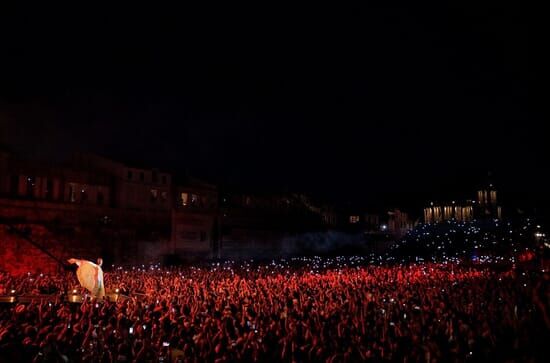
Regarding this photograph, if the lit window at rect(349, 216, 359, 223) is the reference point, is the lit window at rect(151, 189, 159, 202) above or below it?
above

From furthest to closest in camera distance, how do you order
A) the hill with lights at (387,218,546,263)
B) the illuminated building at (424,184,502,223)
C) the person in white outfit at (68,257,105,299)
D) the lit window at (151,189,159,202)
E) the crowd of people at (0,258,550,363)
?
the illuminated building at (424,184,502,223), the hill with lights at (387,218,546,263), the lit window at (151,189,159,202), the person in white outfit at (68,257,105,299), the crowd of people at (0,258,550,363)

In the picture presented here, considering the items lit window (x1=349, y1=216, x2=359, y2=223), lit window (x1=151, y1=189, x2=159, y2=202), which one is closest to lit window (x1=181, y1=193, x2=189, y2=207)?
lit window (x1=151, y1=189, x2=159, y2=202)

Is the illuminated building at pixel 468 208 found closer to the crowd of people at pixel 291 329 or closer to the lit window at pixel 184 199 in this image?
the lit window at pixel 184 199

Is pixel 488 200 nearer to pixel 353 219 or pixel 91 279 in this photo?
pixel 353 219

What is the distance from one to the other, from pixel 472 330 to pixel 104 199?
2948cm

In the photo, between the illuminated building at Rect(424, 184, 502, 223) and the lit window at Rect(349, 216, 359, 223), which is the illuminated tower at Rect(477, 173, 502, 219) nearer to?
the illuminated building at Rect(424, 184, 502, 223)

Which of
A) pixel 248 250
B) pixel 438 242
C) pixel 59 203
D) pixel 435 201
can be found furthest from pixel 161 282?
pixel 435 201

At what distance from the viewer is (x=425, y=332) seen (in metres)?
9.77

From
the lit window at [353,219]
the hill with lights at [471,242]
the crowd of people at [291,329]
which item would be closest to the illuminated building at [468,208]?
the lit window at [353,219]

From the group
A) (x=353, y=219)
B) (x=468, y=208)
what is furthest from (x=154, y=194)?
(x=468, y=208)

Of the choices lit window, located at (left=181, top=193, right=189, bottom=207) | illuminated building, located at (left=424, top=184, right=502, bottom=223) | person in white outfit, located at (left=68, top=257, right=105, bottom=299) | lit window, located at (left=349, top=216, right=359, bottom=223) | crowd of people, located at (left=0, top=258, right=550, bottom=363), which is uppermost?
illuminated building, located at (left=424, top=184, right=502, bottom=223)

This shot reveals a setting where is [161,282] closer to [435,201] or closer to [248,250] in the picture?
[248,250]

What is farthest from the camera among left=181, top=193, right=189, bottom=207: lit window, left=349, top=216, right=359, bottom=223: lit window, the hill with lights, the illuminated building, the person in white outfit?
the illuminated building

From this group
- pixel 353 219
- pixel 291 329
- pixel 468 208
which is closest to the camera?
pixel 291 329
